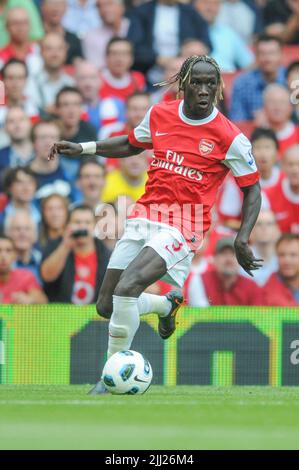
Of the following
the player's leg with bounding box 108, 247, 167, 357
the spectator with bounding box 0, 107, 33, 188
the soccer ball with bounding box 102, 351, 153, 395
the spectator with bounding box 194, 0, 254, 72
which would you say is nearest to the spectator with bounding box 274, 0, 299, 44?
the spectator with bounding box 194, 0, 254, 72

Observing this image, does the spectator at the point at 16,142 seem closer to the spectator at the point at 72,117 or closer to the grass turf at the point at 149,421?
the spectator at the point at 72,117

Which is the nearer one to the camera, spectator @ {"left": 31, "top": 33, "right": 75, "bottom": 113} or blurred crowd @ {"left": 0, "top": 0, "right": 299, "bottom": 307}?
blurred crowd @ {"left": 0, "top": 0, "right": 299, "bottom": 307}

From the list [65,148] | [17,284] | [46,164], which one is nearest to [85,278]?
[17,284]

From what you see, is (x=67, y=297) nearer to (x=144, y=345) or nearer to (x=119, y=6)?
(x=144, y=345)

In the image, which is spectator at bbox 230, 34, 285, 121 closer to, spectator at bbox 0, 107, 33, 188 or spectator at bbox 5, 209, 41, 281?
spectator at bbox 0, 107, 33, 188

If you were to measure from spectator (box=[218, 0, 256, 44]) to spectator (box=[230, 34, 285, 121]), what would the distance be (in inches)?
65.7

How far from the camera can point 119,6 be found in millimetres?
17547

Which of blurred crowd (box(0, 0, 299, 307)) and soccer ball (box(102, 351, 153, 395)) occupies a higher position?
blurred crowd (box(0, 0, 299, 307))

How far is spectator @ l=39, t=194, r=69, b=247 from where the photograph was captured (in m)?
14.6

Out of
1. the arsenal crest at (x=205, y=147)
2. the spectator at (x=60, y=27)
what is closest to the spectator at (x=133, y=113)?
the spectator at (x=60, y=27)

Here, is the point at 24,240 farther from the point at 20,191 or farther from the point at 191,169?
the point at 191,169

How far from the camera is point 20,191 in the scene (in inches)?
595

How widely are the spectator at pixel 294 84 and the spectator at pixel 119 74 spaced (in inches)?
80.6

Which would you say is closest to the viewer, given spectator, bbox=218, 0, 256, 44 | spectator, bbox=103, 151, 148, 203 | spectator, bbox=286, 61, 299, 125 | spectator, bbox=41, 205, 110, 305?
spectator, bbox=41, 205, 110, 305
